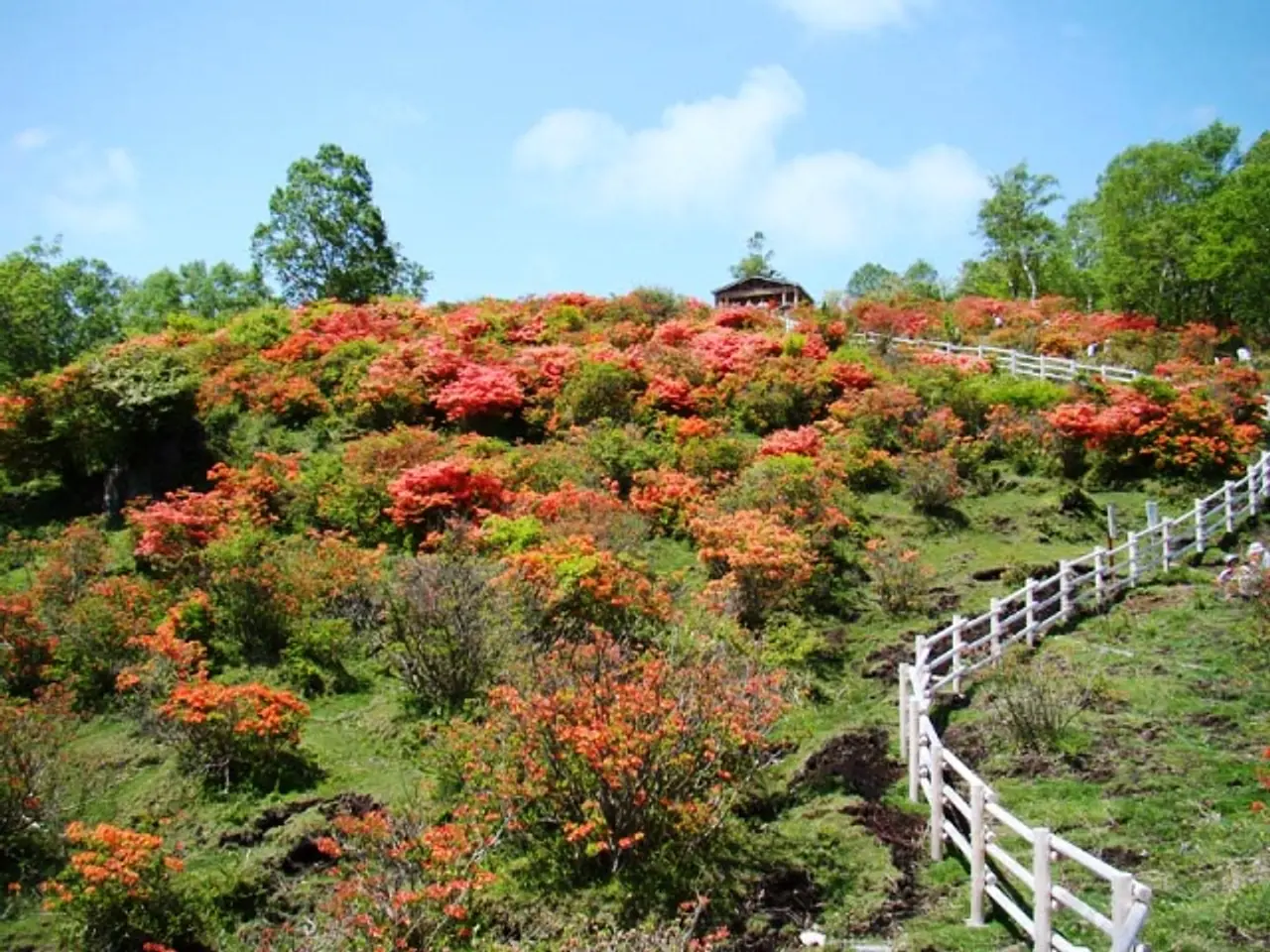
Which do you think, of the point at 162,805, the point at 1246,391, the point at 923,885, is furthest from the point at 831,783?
the point at 1246,391

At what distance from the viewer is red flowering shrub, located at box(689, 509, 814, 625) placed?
1619cm

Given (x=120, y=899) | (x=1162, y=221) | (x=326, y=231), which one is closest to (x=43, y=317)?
(x=326, y=231)

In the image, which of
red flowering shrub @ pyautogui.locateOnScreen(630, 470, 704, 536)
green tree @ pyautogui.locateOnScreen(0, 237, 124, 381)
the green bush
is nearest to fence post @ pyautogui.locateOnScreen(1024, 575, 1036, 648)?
red flowering shrub @ pyautogui.locateOnScreen(630, 470, 704, 536)

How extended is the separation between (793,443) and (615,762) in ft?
49.1

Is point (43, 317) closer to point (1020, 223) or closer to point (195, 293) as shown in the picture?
point (195, 293)

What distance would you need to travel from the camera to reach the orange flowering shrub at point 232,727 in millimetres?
11938

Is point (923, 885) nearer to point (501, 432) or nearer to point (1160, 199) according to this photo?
point (501, 432)

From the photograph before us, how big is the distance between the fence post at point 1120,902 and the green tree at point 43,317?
35.7 m

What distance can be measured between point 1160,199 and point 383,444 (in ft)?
138

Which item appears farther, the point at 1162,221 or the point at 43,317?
the point at 1162,221

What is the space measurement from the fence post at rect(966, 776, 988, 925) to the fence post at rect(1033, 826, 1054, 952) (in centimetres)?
110

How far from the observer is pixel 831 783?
11211 millimetres

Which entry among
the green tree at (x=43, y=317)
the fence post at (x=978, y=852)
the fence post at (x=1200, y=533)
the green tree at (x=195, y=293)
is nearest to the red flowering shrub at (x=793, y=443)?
the fence post at (x=1200, y=533)

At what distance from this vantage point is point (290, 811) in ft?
37.6
